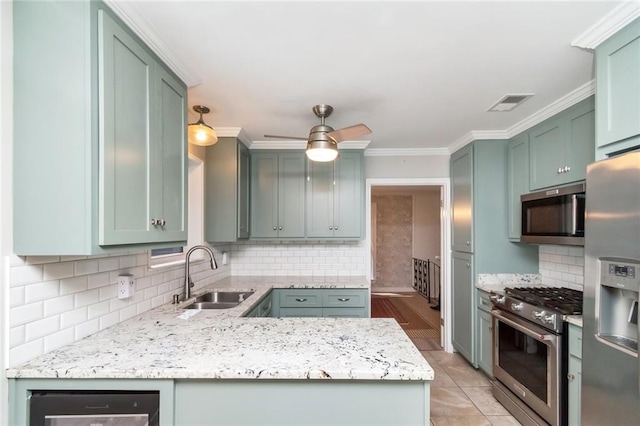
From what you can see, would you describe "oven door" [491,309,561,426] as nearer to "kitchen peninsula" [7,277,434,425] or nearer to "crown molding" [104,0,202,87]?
"kitchen peninsula" [7,277,434,425]

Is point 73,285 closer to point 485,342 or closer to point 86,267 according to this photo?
point 86,267

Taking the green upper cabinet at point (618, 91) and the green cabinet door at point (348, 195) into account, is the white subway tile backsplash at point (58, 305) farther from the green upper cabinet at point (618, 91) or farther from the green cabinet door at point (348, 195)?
the green upper cabinet at point (618, 91)

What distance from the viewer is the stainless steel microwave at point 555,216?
2.08m

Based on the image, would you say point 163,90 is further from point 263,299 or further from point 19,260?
point 263,299

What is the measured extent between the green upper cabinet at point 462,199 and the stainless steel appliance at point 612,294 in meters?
1.64

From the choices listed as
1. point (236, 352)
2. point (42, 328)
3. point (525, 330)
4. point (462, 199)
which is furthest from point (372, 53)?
point (462, 199)

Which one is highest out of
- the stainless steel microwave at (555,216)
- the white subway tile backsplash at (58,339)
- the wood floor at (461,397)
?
the stainless steel microwave at (555,216)

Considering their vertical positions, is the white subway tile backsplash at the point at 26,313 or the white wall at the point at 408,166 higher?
the white wall at the point at 408,166

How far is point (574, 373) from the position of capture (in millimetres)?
1937

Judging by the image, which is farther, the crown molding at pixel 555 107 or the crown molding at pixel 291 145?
the crown molding at pixel 291 145

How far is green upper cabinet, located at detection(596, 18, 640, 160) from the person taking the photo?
4.71 ft

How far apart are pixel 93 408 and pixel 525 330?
8.37 ft

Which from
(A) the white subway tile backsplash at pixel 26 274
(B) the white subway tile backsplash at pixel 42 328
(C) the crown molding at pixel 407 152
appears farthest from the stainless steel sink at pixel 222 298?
(C) the crown molding at pixel 407 152

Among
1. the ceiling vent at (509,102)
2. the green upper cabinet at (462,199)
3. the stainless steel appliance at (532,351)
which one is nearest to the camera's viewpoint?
the stainless steel appliance at (532,351)
